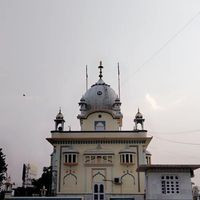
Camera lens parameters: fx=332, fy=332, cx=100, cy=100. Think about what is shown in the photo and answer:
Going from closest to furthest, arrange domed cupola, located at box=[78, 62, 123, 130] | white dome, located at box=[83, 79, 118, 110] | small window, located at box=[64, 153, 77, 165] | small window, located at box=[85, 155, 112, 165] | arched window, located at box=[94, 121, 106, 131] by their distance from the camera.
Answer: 1. small window, located at box=[64, 153, 77, 165]
2. small window, located at box=[85, 155, 112, 165]
3. arched window, located at box=[94, 121, 106, 131]
4. domed cupola, located at box=[78, 62, 123, 130]
5. white dome, located at box=[83, 79, 118, 110]

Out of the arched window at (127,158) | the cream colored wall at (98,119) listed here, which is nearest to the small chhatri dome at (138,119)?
the cream colored wall at (98,119)

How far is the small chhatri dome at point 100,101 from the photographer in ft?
120

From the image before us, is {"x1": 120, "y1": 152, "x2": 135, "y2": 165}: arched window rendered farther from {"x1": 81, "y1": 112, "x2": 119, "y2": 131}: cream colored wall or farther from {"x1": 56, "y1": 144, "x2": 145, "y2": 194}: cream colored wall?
{"x1": 81, "y1": 112, "x2": 119, "y2": 131}: cream colored wall

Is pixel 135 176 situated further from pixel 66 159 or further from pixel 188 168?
pixel 188 168

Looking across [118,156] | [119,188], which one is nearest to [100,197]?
[119,188]

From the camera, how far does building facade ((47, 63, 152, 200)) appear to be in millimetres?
30891

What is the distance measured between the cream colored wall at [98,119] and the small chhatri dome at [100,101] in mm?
460

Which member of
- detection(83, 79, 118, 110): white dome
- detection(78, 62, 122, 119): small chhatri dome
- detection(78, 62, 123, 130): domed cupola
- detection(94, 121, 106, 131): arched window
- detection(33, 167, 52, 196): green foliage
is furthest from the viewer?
detection(33, 167, 52, 196): green foliage

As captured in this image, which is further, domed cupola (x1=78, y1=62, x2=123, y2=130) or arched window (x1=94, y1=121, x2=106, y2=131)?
domed cupola (x1=78, y1=62, x2=123, y2=130)

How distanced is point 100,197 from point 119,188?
1944 mm

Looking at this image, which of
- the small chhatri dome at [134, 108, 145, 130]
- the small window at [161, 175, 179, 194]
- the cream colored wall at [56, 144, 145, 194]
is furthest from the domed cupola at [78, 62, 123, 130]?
the small window at [161, 175, 179, 194]

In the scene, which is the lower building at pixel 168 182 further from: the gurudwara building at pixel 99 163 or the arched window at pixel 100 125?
the arched window at pixel 100 125

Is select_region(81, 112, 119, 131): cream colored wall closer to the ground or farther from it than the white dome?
closer to the ground

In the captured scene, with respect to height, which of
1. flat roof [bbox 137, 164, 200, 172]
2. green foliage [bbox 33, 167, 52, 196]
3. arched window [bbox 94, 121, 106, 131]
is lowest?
flat roof [bbox 137, 164, 200, 172]
